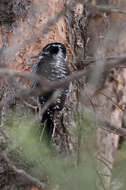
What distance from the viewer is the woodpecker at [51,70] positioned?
3.77 metres

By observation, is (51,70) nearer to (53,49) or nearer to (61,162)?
(53,49)

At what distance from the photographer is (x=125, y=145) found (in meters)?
2.55

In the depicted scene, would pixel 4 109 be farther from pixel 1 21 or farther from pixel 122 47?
pixel 122 47

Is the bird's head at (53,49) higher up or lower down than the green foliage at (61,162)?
higher up

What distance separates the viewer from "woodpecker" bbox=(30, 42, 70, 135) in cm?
377

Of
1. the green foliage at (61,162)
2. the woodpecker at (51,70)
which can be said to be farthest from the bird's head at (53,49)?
the green foliage at (61,162)

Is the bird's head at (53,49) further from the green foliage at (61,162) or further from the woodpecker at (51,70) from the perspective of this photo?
the green foliage at (61,162)

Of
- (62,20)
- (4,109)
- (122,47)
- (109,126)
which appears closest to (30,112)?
(4,109)

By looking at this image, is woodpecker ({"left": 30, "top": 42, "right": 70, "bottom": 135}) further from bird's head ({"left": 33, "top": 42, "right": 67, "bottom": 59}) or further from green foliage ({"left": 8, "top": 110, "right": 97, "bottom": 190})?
green foliage ({"left": 8, "top": 110, "right": 97, "bottom": 190})

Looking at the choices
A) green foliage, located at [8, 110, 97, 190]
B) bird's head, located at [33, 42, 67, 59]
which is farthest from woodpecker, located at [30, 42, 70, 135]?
green foliage, located at [8, 110, 97, 190]

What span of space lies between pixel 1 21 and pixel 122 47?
203 centimetres

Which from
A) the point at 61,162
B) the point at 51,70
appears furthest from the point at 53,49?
the point at 61,162

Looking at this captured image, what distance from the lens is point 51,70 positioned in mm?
4035

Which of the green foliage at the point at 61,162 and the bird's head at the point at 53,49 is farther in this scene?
the bird's head at the point at 53,49
